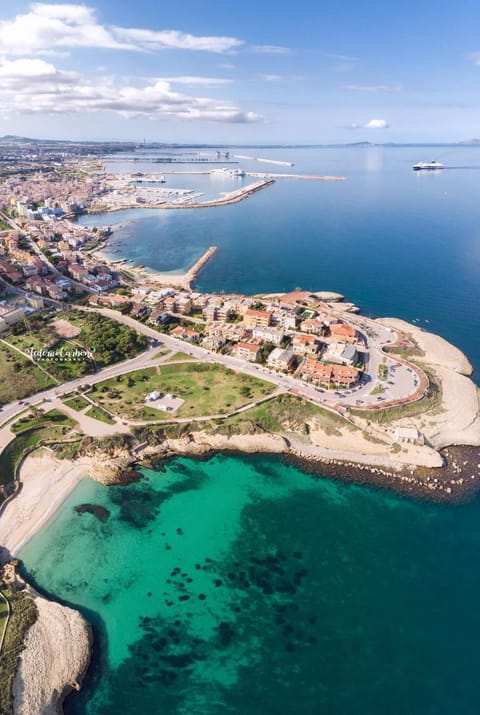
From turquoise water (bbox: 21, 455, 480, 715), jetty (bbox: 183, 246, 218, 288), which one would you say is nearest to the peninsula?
turquoise water (bbox: 21, 455, 480, 715)

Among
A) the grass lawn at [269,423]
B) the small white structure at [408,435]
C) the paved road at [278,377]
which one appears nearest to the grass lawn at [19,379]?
the paved road at [278,377]

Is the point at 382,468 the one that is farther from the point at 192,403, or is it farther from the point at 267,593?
the point at 192,403

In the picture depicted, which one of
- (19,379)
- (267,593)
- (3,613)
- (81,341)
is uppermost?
(81,341)

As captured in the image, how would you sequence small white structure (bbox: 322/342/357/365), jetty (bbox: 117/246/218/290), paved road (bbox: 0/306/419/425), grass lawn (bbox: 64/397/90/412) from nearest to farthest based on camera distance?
1. grass lawn (bbox: 64/397/90/412)
2. paved road (bbox: 0/306/419/425)
3. small white structure (bbox: 322/342/357/365)
4. jetty (bbox: 117/246/218/290)

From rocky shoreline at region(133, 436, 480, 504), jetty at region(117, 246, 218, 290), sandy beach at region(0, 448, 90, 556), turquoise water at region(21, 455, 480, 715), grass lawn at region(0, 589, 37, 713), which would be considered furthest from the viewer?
jetty at region(117, 246, 218, 290)

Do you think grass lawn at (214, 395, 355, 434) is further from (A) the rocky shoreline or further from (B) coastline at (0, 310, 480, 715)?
(A) the rocky shoreline

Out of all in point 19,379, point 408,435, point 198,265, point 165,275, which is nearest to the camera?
point 408,435

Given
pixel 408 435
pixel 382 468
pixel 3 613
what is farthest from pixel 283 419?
pixel 3 613
